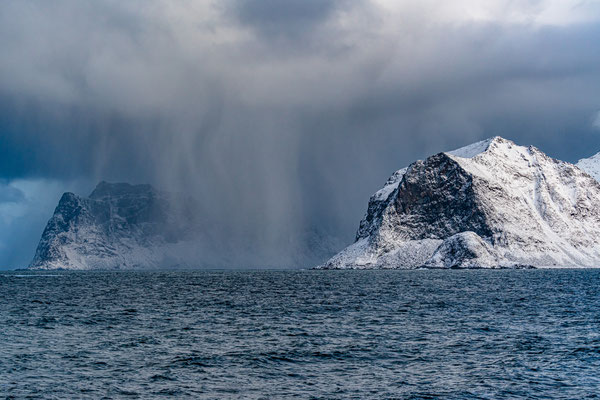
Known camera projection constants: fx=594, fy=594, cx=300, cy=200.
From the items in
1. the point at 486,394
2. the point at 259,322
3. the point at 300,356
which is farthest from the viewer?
the point at 259,322

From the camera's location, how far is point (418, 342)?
184 feet

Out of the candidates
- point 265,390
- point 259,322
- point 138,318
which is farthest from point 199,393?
point 138,318

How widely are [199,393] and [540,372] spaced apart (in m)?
24.3

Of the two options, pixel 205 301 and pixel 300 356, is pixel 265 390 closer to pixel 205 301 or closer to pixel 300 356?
pixel 300 356

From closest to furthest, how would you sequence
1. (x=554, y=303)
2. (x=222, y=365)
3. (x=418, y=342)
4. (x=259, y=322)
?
(x=222, y=365) < (x=418, y=342) < (x=259, y=322) < (x=554, y=303)

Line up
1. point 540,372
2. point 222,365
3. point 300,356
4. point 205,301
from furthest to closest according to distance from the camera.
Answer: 1. point 205,301
2. point 300,356
3. point 222,365
4. point 540,372

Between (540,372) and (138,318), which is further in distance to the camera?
(138,318)

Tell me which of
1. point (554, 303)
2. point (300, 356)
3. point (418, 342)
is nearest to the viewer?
point (300, 356)

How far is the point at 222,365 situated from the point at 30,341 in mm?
23254

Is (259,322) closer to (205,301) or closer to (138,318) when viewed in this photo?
(138,318)

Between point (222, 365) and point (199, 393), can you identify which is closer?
point (199, 393)

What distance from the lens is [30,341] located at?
57844 mm

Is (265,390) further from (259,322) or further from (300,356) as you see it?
(259,322)

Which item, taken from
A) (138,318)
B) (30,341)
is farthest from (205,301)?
(30,341)
